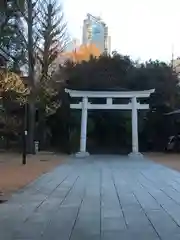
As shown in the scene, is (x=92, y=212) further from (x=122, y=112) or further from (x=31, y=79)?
(x=122, y=112)

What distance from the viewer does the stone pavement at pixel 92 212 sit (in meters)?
6.84

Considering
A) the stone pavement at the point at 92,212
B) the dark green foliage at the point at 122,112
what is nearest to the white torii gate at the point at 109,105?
the dark green foliage at the point at 122,112

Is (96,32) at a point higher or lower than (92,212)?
higher

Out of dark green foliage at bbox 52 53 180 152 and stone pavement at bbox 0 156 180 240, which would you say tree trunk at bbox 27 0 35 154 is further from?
stone pavement at bbox 0 156 180 240

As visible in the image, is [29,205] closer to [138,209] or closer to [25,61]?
[138,209]

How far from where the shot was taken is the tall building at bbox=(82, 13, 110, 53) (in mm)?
67575

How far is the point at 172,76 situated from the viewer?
42812 millimetres

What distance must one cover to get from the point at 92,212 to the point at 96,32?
2434 inches

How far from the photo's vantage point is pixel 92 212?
8867 mm

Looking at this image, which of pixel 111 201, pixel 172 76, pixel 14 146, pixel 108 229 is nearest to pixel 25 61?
pixel 14 146

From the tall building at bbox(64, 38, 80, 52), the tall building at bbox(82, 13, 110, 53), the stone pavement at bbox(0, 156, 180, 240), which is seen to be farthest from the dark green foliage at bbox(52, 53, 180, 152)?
the stone pavement at bbox(0, 156, 180, 240)

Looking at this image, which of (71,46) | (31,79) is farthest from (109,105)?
(71,46)

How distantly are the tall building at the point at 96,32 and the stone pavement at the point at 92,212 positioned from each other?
5441 cm

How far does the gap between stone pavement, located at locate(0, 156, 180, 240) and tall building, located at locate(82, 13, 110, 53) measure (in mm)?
54414
